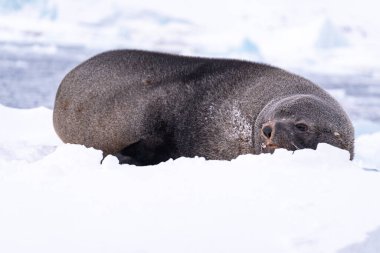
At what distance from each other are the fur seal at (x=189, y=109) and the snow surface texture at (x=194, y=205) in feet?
1.98

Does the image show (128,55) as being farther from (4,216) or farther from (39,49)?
(39,49)

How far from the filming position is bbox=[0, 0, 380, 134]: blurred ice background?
34.6ft

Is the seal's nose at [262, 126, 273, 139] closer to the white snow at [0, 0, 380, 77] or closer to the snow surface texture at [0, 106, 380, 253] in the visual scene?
the snow surface texture at [0, 106, 380, 253]

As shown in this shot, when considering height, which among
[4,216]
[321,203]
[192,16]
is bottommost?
Result: [192,16]

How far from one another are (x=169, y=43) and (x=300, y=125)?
899 inches

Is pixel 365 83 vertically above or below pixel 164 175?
below

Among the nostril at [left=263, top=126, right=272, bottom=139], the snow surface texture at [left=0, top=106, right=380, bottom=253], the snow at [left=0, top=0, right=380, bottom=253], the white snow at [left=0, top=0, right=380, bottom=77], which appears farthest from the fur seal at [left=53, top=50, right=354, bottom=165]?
the white snow at [left=0, top=0, right=380, bottom=77]

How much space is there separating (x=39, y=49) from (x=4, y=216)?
1668 centimetres

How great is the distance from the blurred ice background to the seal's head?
2.25m

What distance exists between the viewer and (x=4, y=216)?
6.82 ft

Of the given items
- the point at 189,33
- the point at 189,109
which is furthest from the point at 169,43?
the point at 189,109

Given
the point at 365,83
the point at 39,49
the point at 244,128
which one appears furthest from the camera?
the point at 39,49

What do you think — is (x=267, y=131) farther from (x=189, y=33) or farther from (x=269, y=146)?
(x=189, y=33)

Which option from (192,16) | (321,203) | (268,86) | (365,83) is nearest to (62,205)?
(321,203)
